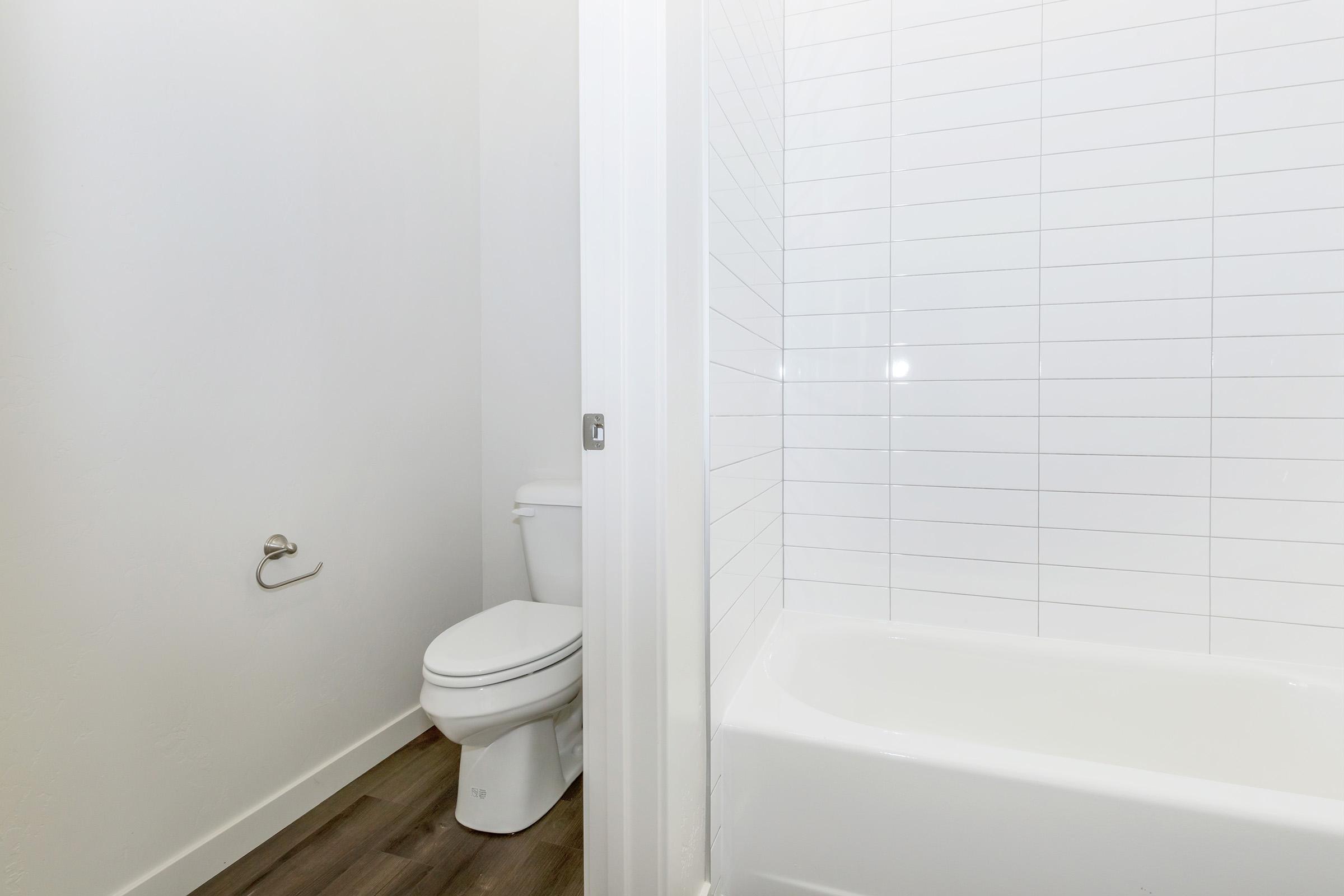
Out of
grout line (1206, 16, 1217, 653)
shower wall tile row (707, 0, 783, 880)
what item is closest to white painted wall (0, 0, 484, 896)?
shower wall tile row (707, 0, 783, 880)

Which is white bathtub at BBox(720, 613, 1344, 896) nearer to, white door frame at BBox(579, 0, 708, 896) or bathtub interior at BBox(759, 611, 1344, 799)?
bathtub interior at BBox(759, 611, 1344, 799)

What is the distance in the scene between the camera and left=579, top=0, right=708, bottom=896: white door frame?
3.17 ft

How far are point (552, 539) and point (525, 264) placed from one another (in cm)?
96

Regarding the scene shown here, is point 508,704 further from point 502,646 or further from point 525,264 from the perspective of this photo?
point 525,264

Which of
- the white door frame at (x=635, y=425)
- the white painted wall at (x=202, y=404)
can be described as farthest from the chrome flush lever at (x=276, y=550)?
the white door frame at (x=635, y=425)

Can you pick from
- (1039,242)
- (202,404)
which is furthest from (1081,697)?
(202,404)

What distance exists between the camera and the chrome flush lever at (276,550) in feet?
4.75

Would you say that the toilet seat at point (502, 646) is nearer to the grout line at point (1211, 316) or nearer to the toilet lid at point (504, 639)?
the toilet lid at point (504, 639)

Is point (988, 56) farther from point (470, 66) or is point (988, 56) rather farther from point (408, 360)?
point (408, 360)

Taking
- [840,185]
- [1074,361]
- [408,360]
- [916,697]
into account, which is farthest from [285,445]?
[1074,361]

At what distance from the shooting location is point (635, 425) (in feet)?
3.24

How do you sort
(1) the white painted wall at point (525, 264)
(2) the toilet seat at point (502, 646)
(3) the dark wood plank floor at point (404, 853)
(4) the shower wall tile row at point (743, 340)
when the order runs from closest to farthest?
1. (4) the shower wall tile row at point (743, 340)
2. (3) the dark wood plank floor at point (404, 853)
3. (2) the toilet seat at point (502, 646)
4. (1) the white painted wall at point (525, 264)

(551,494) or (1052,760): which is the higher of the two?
(551,494)

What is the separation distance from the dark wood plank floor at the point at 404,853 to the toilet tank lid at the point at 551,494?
0.80 meters
